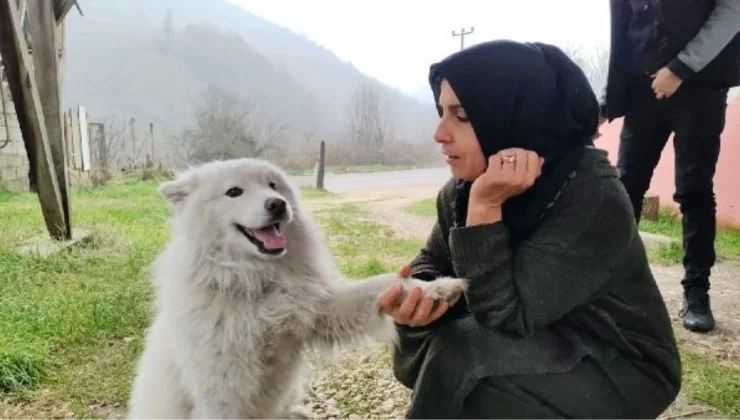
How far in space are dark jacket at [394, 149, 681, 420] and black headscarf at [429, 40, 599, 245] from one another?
44 mm

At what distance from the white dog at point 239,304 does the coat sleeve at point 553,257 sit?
23 centimetres

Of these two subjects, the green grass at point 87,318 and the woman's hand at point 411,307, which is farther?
the green grass at point 87,318

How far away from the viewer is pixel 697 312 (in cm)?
263

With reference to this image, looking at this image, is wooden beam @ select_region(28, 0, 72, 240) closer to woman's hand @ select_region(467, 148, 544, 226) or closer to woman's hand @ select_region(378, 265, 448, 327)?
woman's hand @ select_region(378, 265, 448, 327)

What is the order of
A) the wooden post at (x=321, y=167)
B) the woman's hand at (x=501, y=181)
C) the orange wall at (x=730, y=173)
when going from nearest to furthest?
the woman's hand at (x=501, y=181) < the orange wall at (x=730, y=173) < the wooden post at (x=321, y=167)

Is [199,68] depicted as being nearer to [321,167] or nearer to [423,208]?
[321,167]

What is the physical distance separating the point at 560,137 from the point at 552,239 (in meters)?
0.21

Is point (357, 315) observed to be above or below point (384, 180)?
above

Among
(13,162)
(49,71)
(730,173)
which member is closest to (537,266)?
(49,71)

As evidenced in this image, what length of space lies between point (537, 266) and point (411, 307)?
0.29 m

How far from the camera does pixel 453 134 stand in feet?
4.00

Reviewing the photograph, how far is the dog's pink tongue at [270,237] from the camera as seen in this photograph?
1.52m

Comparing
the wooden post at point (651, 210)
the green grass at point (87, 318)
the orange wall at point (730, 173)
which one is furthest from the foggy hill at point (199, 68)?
the green grass at point (87, 318)

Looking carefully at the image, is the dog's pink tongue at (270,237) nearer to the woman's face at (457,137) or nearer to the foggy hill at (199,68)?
the woman's face at (457,137)
